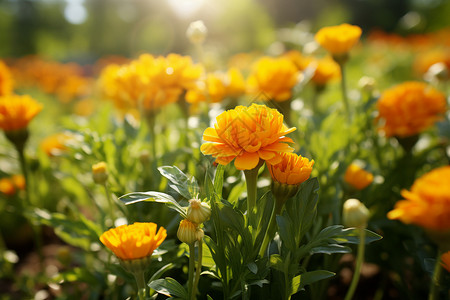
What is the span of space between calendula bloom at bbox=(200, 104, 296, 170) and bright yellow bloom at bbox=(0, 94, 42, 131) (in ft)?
2.75

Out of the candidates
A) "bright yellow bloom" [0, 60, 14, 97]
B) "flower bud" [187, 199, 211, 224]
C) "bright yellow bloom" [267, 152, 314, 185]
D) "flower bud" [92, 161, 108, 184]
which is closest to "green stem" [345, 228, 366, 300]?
"bright yellow bloom" [267, 152, 314, 185]

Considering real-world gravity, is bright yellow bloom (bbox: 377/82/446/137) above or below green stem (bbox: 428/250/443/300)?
above

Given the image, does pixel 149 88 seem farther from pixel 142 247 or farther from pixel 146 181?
pixel 142 247

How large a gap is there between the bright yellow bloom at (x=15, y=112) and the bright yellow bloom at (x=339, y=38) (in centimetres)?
99

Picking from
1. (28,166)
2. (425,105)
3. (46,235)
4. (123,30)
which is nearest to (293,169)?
(425,105)

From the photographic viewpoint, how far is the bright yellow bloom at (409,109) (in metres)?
1.16

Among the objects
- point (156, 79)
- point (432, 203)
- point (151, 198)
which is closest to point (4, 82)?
point (156, 79)

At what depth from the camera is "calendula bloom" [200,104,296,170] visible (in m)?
0.67

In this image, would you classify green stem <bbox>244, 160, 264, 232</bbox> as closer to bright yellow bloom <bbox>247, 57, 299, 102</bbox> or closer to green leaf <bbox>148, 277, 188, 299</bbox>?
green leaf <bbox>148, 277, 188, 299</bbox>

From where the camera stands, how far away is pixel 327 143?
125 cm

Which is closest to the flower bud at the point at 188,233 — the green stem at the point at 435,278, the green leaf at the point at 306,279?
the green leaf at the point at 306,279

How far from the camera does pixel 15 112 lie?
1.23m

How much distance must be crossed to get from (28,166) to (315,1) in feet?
48.4

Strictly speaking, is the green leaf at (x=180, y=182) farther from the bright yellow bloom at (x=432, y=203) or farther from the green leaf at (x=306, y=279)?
the bright yellow bloom at (x=432, y=203)
